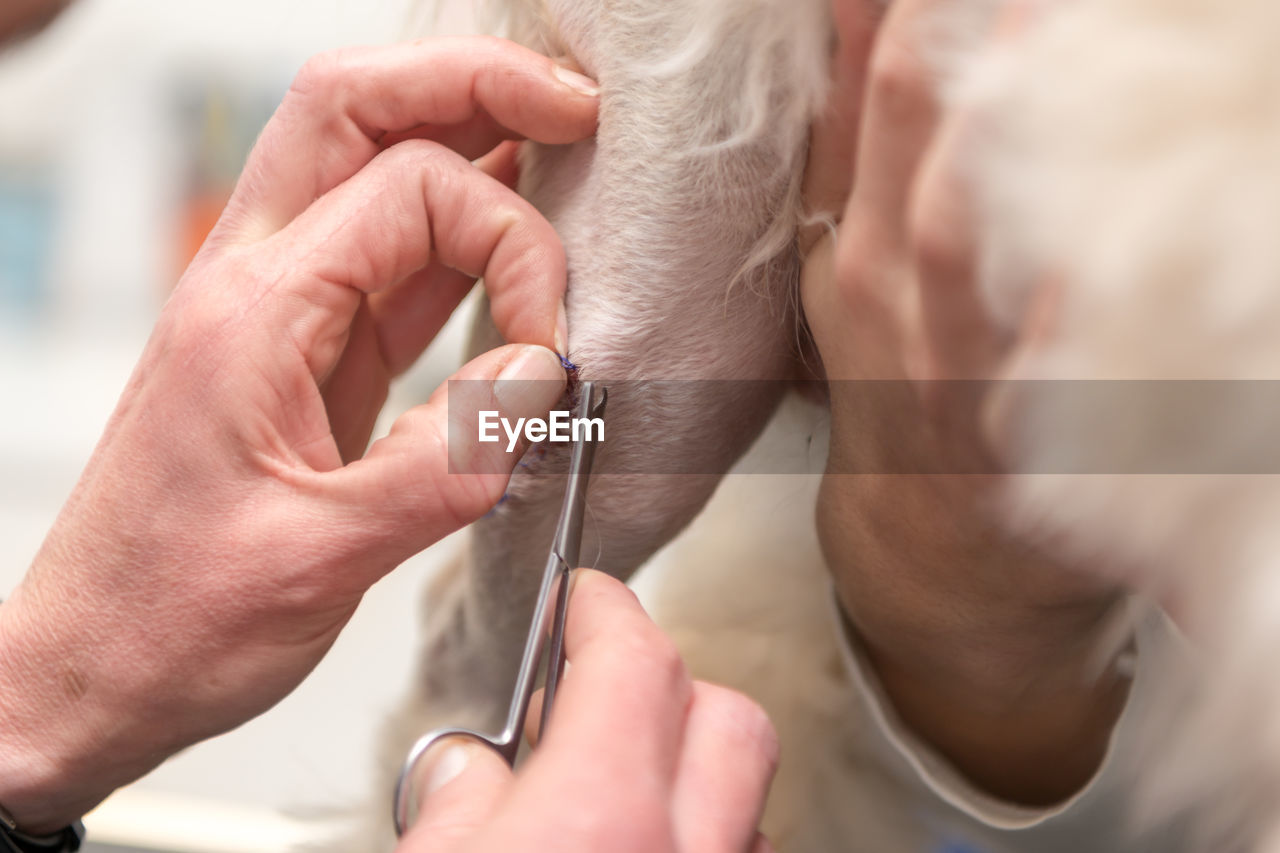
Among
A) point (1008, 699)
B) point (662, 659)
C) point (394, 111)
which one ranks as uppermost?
point (394, 111)

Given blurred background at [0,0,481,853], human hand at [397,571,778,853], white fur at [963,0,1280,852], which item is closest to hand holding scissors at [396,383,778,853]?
human hand at [397,571,778,853]

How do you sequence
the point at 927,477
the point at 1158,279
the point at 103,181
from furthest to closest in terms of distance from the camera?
the point at 103,181
the point at 927,477
the point at 1158,279

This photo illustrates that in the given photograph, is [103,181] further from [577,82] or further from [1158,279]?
[1158,279]

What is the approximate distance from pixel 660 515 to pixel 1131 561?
7.2 inches

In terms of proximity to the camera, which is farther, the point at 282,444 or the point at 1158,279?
the point at 282,444

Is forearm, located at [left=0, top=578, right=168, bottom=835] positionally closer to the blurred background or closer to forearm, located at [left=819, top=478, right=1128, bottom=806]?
forearm, located at [left=819, top=478, right=1128, bottom=806]

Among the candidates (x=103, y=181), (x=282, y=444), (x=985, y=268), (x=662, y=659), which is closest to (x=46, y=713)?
(x=282, y=444)

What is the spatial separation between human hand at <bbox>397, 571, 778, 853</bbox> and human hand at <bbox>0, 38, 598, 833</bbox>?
0.27ft

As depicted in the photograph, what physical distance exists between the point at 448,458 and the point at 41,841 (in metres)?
0.23

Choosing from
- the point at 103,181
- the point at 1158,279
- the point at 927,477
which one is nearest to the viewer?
the point at 1158,279

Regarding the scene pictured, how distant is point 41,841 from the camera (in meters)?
0.38

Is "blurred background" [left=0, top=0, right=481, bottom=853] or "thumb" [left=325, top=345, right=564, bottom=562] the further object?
"blurred background" [left=0, top=0, right=481, bottom=853]

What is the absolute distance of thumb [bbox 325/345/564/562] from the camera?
319 mm

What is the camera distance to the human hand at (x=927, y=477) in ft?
0.80
